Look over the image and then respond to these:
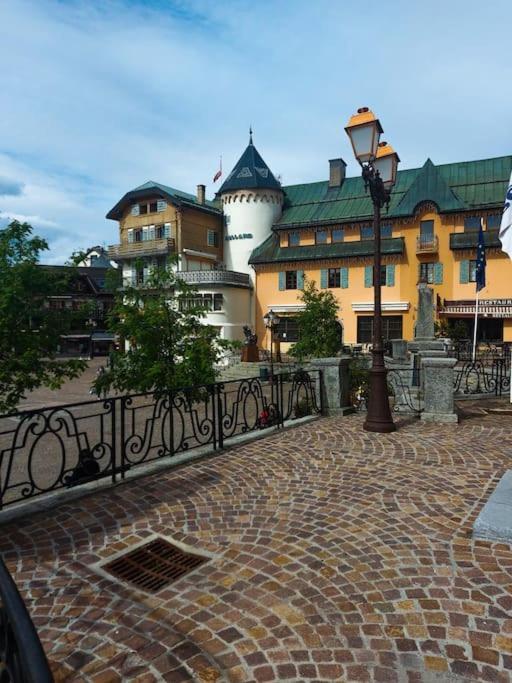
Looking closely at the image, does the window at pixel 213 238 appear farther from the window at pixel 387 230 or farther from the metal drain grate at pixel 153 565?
the metal drain grate at pixel 153 565

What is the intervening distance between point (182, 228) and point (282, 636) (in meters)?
39.5

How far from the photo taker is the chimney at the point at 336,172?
40844mm

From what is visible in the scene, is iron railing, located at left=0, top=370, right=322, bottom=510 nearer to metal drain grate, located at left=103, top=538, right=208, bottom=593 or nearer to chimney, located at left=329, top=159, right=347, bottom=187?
metal drain grate, located at left=103, top=538, right=208, bottom=593

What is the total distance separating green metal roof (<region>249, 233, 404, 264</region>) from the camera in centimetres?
3441

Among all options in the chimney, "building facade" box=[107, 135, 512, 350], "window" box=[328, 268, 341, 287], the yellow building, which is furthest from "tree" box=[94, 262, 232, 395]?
the chimney

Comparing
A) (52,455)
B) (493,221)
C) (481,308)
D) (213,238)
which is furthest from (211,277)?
(52,455)

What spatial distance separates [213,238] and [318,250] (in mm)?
11354

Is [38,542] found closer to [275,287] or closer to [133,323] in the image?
[133,323]

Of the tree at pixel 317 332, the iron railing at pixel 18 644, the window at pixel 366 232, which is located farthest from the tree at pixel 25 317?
the window at pixel 366 232

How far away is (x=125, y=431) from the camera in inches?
452

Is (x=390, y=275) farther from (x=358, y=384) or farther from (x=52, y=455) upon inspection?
(x=52, y=455)

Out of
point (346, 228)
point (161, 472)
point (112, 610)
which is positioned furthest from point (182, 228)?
point (112, 610)

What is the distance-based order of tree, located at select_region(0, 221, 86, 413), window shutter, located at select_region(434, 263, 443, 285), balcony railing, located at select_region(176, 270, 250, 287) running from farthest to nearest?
balcony railing, located at select_region(176, 270, 250, 287) → window shutter, located at select_region(434, 263, 443, 285) → tree, located at select_region(0, 221, 86, 413)

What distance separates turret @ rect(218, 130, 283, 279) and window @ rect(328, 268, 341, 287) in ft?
25.3
